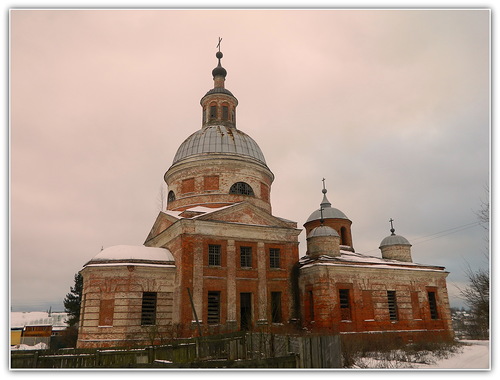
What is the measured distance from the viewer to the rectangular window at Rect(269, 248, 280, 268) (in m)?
23.0

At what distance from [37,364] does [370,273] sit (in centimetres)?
1961

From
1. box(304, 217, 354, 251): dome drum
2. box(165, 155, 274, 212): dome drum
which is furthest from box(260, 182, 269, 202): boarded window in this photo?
box(304, 217, 354, 251): dome drum

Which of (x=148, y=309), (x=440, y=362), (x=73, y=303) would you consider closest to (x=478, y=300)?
(x=440, y=362)

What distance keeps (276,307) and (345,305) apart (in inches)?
170

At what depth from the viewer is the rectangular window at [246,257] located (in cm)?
2214

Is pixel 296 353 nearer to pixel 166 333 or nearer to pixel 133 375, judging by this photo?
pixel 133 375

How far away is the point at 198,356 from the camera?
12.0 m

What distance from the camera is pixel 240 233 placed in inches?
878

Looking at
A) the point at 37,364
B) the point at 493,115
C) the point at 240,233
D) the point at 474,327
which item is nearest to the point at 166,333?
the point at 240,233

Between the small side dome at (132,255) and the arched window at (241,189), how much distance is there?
6.27 meters

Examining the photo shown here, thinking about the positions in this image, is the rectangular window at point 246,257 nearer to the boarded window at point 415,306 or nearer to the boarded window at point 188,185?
the boarded window at point 188,185

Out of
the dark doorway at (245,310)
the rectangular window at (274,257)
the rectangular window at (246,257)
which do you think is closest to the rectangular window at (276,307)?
the dark doorway at (245,310)

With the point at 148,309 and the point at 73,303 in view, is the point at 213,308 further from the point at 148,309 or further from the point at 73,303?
the point at 73,303

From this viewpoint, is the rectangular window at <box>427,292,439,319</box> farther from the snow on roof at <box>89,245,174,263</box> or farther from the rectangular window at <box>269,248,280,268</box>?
the snow on roof at <box>89,245,174,263</box>
